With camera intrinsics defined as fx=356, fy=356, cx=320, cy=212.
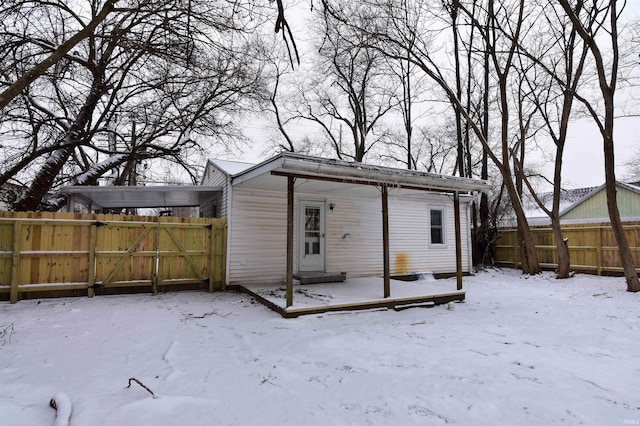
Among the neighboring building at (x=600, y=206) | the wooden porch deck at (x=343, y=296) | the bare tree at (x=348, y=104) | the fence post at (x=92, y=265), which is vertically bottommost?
the wooden porch deck at (x=343, y=296)

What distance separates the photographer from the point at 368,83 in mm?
18672

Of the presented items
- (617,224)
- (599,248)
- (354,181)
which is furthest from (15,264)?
(599,248)

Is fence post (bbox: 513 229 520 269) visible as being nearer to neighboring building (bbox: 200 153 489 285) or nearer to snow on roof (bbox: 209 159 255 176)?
neighboring building (bbox: 200 153 489 285)

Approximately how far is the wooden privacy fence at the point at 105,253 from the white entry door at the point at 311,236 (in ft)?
6.26

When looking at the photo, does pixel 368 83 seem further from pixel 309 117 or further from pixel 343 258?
pixel 343 258

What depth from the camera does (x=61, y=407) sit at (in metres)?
2.53

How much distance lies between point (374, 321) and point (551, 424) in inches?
132

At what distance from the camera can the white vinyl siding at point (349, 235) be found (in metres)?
8.37

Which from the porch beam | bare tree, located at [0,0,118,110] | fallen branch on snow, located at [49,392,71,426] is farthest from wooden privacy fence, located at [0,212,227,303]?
fallen branch on snow, located at [49,392,71,426]

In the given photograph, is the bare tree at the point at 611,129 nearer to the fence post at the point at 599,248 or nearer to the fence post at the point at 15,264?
the fence post at the point at 599,248

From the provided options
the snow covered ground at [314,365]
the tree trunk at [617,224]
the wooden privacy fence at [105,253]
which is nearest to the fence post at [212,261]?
the wooden privacy fence at [105,253]

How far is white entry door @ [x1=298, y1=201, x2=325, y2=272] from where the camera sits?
8953mm

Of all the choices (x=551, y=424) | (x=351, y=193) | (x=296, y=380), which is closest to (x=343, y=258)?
(x=351, y=193)

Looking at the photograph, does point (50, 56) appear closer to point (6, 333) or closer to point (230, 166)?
point (6, 333)
